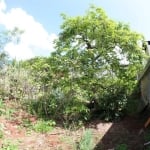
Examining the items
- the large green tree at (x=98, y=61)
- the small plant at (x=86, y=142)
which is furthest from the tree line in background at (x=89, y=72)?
the small plant at (x=86, y=142)

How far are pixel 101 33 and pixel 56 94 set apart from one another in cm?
212

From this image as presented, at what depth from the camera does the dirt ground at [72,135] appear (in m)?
8.68

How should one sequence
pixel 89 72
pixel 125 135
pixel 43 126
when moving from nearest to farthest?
pixel 125 135 < pixel 43 126 < pixel 89 72

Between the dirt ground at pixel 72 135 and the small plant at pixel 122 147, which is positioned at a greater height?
the dirt ground at pixel 72 135

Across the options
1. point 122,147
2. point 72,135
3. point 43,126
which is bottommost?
point 122,147

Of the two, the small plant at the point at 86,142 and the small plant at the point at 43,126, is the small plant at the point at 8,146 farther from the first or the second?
the small plant at the point at 86,142

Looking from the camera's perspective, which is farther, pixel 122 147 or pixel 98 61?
pixel 98 61

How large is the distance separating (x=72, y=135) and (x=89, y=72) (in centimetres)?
217

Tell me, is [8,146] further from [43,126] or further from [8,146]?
[43,126]

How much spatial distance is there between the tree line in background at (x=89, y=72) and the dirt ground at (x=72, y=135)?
1.34ft

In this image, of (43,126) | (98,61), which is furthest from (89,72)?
(43,126)

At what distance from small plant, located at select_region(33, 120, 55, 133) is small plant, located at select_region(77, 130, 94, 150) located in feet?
4.09

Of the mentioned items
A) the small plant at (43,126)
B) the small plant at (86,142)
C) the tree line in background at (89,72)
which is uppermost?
the tree line in background at (89,72)

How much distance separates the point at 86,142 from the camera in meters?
8.37
